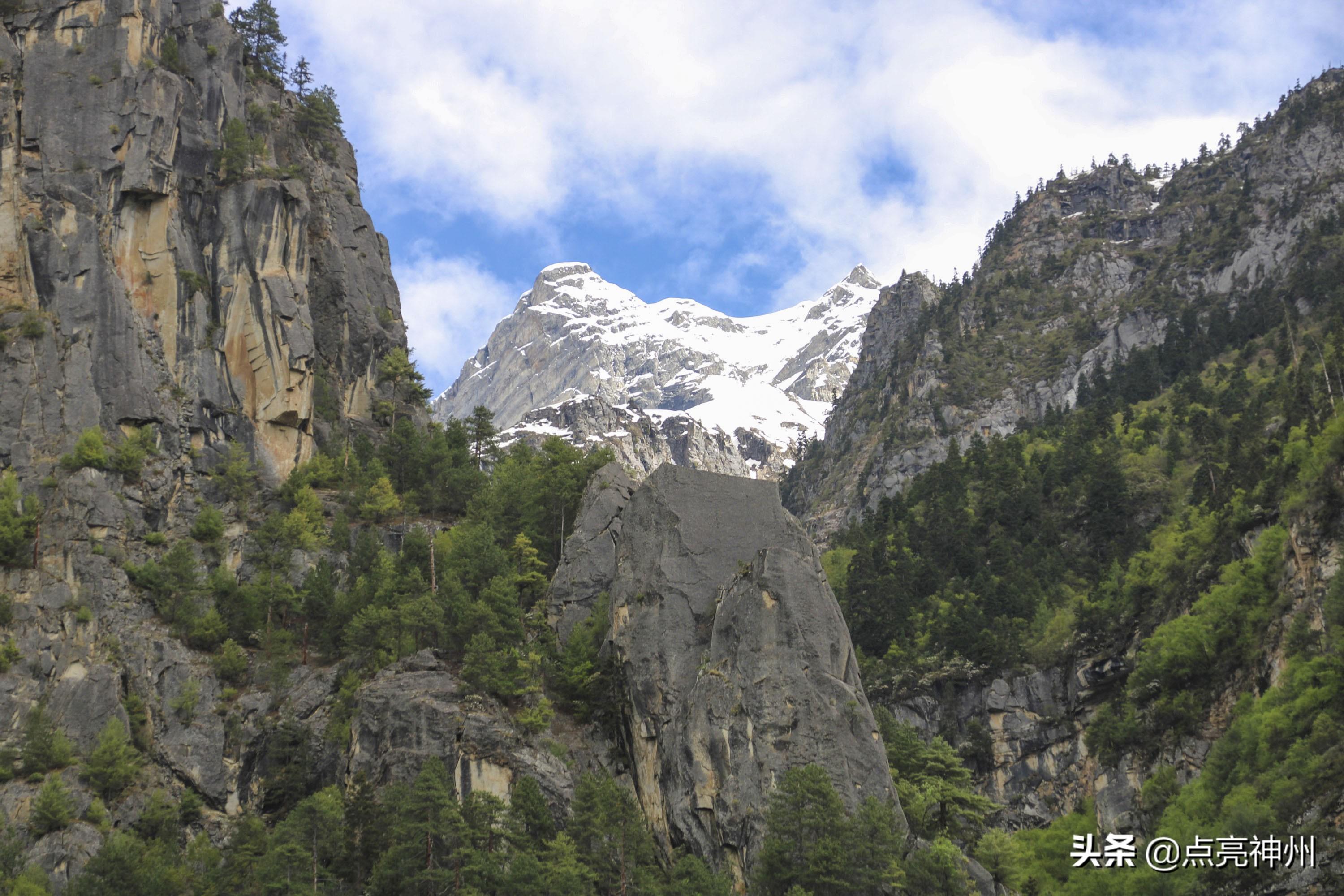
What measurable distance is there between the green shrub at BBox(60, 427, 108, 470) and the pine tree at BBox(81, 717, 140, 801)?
1670cm

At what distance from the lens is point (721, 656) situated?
184 ft

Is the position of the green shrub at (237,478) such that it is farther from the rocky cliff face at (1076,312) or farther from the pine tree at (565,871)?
the rocky cliff face at (1076,312)

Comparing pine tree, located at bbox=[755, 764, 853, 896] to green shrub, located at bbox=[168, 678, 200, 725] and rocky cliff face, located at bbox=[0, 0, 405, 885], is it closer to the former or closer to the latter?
rocky cliff face, located at bbox=[0, 0, 405, 885]

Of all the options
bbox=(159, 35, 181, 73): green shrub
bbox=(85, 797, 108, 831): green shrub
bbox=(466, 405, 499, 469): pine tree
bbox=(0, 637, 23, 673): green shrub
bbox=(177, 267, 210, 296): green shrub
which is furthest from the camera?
bbox=(466, 405, 499, 469): pine tree

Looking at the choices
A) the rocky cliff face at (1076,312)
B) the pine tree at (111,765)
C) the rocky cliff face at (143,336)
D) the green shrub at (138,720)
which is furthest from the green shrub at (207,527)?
the rocky cliff face at (1076,312)

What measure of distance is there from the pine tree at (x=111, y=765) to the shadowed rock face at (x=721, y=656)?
22.2 meters

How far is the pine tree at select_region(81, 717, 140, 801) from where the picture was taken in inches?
2226

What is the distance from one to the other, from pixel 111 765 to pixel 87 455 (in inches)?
773

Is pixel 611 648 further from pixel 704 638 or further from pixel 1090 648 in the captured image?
pixel 1090 648

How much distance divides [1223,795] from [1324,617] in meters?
10.5

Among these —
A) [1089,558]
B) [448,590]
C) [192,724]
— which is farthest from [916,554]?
[192,724]

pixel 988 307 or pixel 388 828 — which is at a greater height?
pixel 988 307

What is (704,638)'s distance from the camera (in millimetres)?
58500

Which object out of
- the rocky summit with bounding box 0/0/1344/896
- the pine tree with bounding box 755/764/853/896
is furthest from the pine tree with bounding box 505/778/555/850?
the pine tree with bounding box 755/764/853/896
